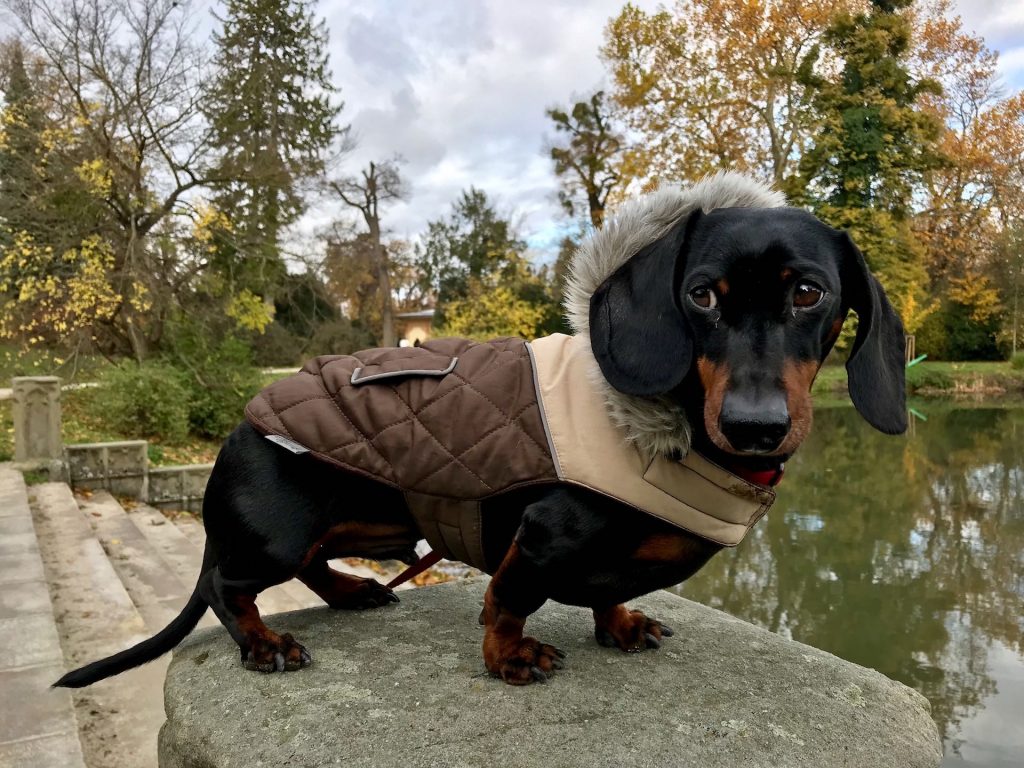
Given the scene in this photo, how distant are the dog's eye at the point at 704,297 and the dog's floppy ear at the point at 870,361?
34 cm

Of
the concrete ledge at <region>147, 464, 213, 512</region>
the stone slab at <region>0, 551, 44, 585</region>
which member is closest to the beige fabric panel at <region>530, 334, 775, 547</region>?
the stone slab at <region>0, 551, 44, 585</region>

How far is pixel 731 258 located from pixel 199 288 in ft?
39.2

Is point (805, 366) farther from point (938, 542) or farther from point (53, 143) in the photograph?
point (53, 143)

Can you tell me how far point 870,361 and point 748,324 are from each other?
1.15ft

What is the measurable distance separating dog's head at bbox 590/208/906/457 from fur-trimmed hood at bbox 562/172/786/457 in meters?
0.06

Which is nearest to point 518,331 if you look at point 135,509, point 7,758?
point 135,509

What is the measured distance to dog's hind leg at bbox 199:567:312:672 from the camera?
6.59ft

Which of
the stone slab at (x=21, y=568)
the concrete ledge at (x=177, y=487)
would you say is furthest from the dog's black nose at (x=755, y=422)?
the concrete ledge at (x=177, y=487)

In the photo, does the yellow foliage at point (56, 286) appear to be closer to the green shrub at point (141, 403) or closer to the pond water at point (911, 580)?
the green shrub at point (141, 403)

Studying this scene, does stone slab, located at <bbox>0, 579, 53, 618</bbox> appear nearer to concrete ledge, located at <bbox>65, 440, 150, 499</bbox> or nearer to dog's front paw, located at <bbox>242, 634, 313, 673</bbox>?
dog's front paw, located at <bbox>242, 634, 313, 673</bbox>

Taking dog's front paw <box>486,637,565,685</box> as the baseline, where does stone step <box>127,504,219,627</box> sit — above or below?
below

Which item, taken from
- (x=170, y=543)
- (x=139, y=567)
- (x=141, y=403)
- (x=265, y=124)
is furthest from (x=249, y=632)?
(x=265, y=124)

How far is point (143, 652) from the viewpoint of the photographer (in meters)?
2.03

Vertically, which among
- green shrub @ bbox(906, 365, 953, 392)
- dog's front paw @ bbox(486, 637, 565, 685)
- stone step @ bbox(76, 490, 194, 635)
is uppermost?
dog's front paw @ bbox(486, 637, 565, 685)
